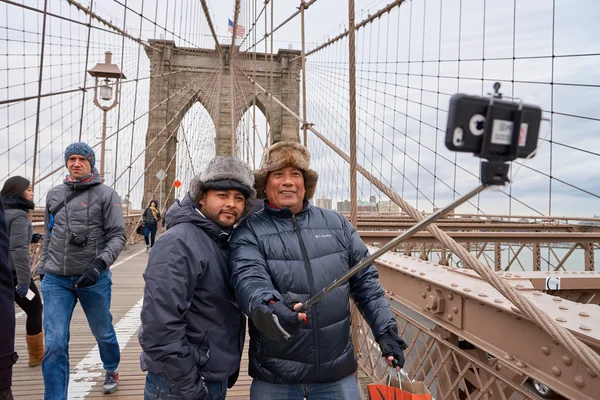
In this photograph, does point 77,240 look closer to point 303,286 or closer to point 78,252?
point 78,252

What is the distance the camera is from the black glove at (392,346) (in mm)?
1087

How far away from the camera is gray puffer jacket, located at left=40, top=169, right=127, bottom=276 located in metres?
1.79

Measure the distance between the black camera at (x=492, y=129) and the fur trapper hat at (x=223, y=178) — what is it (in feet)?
2.47

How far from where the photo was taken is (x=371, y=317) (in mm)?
1209

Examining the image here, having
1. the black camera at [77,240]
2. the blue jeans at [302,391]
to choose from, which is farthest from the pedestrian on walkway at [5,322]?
the black camera at [77,240]

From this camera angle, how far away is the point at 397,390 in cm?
100

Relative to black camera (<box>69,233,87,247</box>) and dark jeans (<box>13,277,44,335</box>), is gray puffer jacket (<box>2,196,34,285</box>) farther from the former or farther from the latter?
black camera (<box>69,233,87,247</box>)

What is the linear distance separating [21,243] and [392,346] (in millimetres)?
1861

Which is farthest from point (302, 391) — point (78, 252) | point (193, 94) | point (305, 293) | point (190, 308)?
point (193, 94)

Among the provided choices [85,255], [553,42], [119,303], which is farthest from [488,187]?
[553,42]

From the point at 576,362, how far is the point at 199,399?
36.4 inches

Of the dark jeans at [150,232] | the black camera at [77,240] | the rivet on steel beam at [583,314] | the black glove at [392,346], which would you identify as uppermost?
the black camera at [77,240]

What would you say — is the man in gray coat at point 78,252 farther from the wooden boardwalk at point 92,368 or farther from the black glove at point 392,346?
the black glove at point 392,346

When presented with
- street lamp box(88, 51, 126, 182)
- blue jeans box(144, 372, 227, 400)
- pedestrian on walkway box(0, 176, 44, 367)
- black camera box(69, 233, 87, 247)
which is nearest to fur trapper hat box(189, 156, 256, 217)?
blue jeans box(144, 372, 227, 400)
